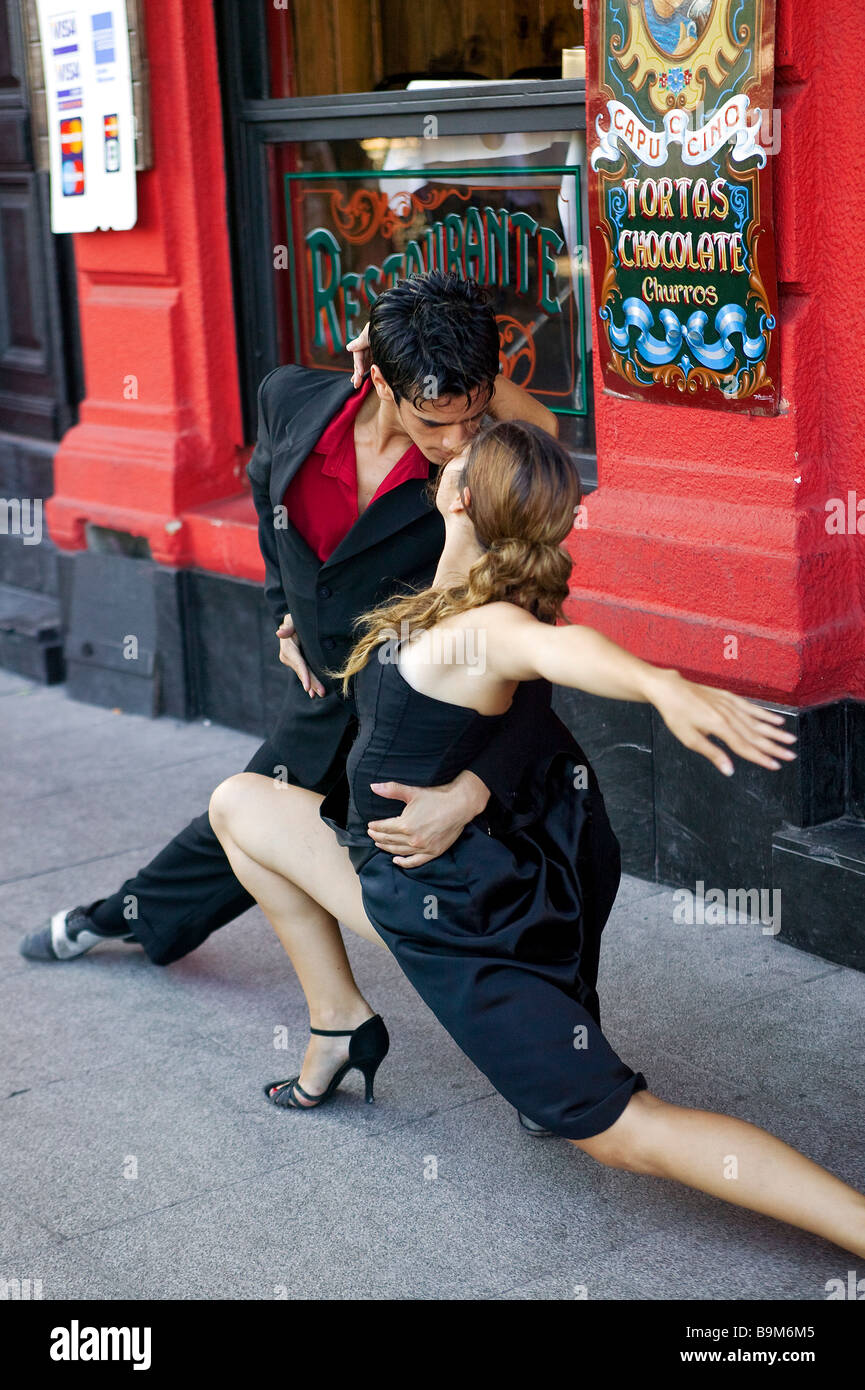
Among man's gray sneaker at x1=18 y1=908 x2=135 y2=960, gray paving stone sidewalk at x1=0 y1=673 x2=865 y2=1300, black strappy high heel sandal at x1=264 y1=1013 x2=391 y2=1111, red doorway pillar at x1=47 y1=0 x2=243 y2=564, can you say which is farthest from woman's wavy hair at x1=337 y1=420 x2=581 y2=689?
red doorway pillar at x1=47 y1=0 x2=243 y2=564

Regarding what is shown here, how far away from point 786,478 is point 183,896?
1817mm

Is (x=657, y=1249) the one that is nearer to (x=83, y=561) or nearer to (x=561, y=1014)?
(x=561, y=1014)

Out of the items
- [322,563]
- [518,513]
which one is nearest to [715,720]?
[518,513]

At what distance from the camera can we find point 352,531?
3287 mm

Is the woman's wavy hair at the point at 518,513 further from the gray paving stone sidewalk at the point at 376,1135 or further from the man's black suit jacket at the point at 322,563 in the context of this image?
the gray paving stone sidewalk at the point at 376,1135

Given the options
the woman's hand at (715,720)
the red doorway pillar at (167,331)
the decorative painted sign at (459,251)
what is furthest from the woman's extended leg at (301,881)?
the red doorway pillar at (167,331)

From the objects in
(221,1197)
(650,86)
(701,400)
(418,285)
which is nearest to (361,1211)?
(221,1197)

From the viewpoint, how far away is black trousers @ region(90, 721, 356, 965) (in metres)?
3.83

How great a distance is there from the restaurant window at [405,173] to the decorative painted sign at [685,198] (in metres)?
0.50

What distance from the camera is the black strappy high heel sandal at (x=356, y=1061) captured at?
3404 mm

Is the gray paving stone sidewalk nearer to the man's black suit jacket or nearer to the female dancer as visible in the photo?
the female dancer

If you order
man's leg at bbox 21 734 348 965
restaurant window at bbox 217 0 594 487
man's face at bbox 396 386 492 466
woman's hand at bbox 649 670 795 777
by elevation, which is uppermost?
restaurant window at bbox 217 0 594 487

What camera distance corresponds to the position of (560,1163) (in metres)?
3.21

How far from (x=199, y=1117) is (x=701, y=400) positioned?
7.10ft
